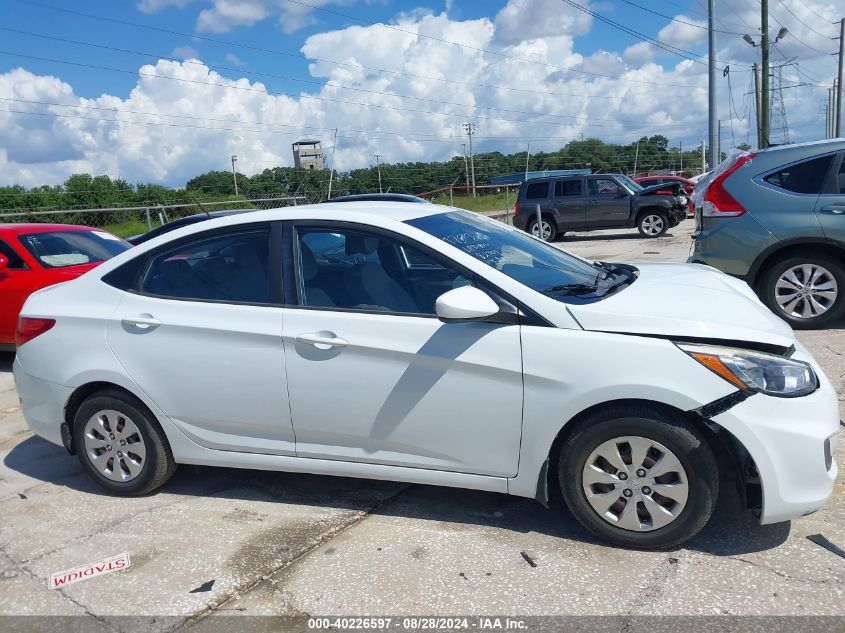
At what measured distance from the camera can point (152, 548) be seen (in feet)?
11.9

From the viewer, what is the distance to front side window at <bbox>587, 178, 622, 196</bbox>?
19266 millimetres

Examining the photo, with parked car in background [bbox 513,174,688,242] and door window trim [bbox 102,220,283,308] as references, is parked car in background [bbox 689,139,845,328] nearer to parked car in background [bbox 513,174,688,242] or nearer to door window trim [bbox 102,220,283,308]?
door window trim [bbox 102,220,283,308]

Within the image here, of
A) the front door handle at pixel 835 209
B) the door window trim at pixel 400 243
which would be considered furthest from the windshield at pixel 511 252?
the front door handle at pixel 835 209

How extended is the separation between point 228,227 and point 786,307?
17.8 feet

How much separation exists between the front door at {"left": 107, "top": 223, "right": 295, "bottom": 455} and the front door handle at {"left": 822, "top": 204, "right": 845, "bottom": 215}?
5237 mm

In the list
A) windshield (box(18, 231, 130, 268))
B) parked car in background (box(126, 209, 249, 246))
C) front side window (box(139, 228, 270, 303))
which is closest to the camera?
front side window (box(139, 228, 270, 303))

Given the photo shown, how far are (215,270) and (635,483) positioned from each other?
2441mm

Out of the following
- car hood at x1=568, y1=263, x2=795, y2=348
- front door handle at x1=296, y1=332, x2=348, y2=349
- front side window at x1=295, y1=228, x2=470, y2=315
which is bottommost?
front door handle at x1=296, y1=332, x2=348, y2=349

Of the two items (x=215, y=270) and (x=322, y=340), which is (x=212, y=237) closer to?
(x=215, y=270)

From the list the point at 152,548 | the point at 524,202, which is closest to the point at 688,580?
the point at 152,548

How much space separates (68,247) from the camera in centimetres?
778

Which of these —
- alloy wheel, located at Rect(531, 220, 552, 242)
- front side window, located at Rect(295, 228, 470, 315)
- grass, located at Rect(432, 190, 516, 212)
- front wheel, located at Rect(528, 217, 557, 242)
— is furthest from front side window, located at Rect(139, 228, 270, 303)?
grass, located at Rect(432, 190, 516, 212)

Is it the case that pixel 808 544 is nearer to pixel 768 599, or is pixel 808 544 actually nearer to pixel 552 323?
pixel 768 599

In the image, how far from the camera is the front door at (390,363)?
3.36 meters
